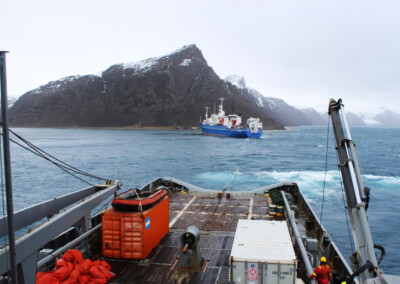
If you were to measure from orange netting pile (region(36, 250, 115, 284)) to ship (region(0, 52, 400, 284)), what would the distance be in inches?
14.1

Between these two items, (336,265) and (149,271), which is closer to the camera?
(149,271)

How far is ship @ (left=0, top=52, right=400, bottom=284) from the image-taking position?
27.1ft

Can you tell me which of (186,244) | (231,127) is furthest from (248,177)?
(231,127)

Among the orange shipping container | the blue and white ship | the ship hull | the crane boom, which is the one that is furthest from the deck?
the blue and white ship

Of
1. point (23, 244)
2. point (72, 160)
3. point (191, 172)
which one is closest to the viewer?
point (23, 244)

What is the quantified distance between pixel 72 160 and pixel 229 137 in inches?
3200

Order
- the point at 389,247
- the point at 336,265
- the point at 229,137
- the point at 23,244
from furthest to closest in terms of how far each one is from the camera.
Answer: the point at 229,137 → the point at 389,247 → the point at 336,265 → the point at 23,244

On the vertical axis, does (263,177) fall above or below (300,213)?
below

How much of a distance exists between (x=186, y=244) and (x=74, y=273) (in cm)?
347

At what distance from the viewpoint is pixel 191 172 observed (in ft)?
176

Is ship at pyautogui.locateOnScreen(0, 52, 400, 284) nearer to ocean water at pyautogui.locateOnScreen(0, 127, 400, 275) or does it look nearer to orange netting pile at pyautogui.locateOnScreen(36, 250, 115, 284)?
orange netting pile at pyautogui.locateOnScreen(36, 250, 115, 284)

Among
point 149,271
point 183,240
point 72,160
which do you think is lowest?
point 72,160

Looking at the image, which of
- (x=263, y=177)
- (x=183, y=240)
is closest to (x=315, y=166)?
(x=263, y=177)

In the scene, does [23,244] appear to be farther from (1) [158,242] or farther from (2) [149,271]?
(1) [158,242]
